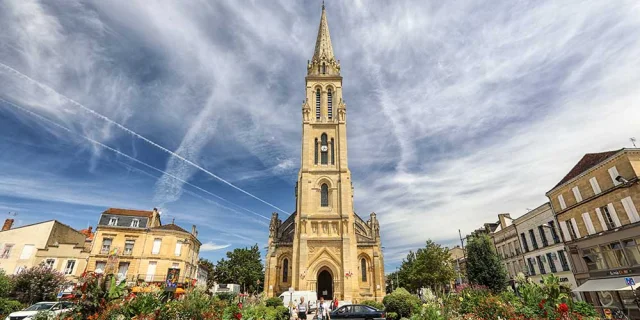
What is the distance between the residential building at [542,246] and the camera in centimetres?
2320

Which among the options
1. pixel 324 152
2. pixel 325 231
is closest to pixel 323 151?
pixel 324 152

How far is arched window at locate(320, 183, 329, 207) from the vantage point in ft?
94.5

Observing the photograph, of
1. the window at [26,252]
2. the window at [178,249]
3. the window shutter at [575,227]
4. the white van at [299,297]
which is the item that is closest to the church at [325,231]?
the white van at [299,297]

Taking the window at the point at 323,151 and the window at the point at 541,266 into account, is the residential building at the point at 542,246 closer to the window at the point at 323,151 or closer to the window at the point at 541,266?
the window at the point at 541,266

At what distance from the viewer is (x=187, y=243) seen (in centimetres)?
2905

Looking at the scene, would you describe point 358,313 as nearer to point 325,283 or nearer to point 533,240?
point 325,283

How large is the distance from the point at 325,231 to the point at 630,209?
2120 centimetres

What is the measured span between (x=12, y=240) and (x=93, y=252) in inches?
282

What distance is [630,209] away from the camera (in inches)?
669

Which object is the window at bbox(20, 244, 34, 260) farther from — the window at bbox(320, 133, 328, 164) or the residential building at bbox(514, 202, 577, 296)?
the residential building at bbox(514, 202, 577, 296)

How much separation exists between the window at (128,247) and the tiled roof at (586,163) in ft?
126

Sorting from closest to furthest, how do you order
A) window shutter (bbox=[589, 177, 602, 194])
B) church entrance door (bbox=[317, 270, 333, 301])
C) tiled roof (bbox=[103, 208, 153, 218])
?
window shutter (bbox=[589, 177, 602, 194]) < church entrance door (bbox=[317, 270, 333, 301]) < tiled roof (bbox=[103, 208, 153, 218])

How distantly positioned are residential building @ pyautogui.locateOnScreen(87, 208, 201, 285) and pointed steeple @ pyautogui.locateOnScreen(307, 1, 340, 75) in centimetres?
2439

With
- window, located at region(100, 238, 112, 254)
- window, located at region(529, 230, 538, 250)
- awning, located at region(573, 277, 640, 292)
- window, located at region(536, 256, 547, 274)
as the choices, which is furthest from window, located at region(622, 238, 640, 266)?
window, located at region(100, 238, 112, 254)
